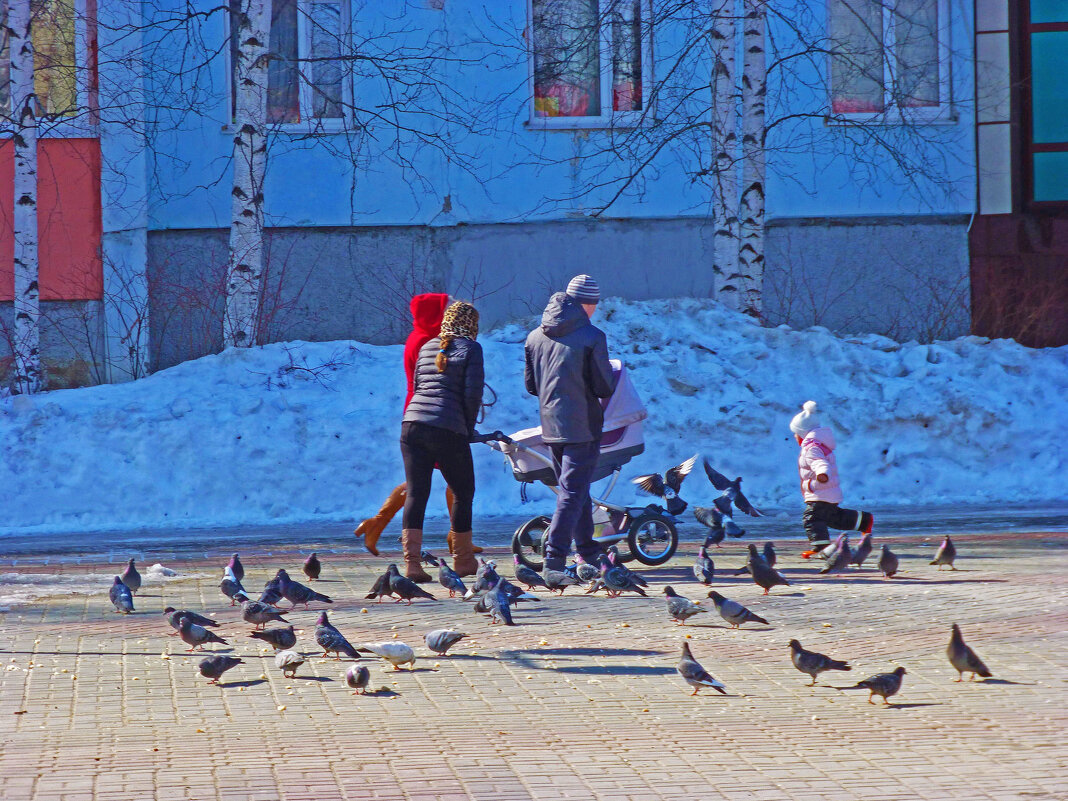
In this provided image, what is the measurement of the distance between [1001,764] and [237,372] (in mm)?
12795

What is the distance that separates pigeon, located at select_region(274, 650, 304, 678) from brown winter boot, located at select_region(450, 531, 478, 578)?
9.90ft

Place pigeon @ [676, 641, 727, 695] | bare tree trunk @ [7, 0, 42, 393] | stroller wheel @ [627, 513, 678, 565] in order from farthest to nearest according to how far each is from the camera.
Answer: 1. bare tree trunk @ [7, 0, 42, 393]
2. stroller wheel @ [627, 513, 678, 565]
3. pigeon @ [676, 641, 727, 695]

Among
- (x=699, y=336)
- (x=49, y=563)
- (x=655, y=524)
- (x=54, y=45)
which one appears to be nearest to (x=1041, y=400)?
(x=699, y=336)

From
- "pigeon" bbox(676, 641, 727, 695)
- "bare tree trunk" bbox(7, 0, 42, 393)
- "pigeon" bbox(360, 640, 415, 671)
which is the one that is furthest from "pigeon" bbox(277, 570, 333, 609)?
"bare tree trunk" bbox(7, 0, 42, 393)

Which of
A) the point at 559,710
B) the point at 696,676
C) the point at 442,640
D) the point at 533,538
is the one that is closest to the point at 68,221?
the point at 533,538

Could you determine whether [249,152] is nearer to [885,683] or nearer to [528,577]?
[528,577]

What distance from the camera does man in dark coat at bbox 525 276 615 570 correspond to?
8.92 m

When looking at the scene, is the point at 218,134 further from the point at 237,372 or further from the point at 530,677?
the point at 530,677

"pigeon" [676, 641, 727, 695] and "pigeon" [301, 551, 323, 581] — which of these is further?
"pigeon" [301, 551, 323, 581]

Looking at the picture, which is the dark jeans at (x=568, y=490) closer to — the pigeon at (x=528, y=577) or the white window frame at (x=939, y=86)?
the pigeon at (x=528, y=577)

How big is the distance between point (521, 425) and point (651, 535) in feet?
19.1

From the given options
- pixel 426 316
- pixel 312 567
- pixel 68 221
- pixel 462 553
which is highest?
pixel 68 221

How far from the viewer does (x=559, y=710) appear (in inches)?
229

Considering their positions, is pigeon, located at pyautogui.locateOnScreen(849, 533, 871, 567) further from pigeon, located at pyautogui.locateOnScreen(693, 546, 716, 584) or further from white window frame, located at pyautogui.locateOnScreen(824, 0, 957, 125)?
white window frame, located at pyautogui.locateOnScreen(824, 0, 957, 125)
